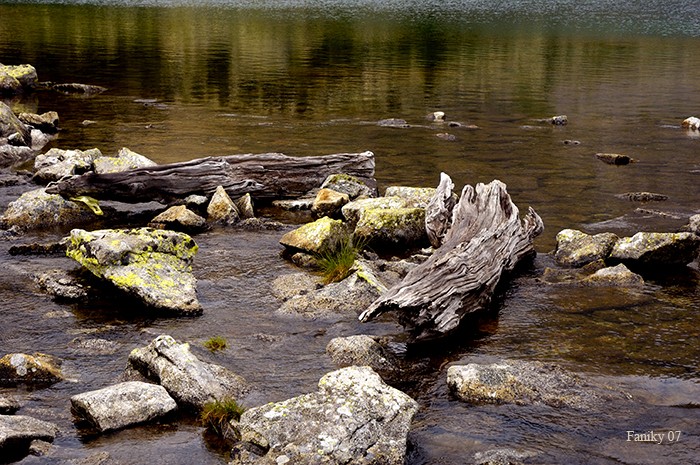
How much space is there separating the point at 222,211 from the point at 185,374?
8.09 meters

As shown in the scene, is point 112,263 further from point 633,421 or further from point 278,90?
point 278,90

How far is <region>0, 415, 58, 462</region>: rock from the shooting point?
8141mm

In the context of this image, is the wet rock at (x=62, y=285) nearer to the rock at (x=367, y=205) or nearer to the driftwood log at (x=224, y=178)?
the driftwood log at (x=224, y=178)

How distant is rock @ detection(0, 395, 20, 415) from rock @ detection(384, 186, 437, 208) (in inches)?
382

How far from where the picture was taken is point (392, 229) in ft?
52.3

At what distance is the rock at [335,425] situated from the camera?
26.7ft

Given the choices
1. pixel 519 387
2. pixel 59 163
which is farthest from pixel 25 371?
pixel 59 163

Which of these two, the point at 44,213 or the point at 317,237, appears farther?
the point at 44,213

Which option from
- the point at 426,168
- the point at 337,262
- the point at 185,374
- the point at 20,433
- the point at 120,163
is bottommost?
the point at 20,433

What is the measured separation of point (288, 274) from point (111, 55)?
44.0 meters

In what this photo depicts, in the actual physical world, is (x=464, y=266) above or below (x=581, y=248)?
above

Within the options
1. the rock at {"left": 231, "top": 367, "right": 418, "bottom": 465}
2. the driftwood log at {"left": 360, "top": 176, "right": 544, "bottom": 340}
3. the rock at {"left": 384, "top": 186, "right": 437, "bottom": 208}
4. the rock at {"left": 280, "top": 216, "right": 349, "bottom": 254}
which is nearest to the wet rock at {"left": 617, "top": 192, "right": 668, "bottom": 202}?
the driftwood log at {"left": 360, "top": 176, "right": 544, "bottom": 340}

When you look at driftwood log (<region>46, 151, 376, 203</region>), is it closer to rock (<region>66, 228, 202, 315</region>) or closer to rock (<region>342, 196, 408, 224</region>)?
rock (<region>342, 196, 408, 224</region>)

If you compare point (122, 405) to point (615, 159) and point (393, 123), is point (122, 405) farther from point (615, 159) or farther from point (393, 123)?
point (393, 123)
